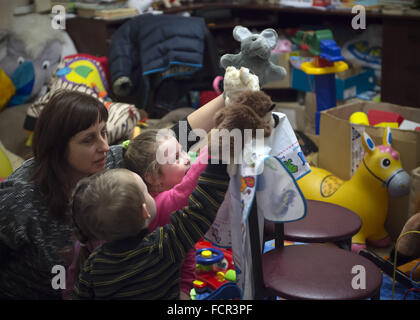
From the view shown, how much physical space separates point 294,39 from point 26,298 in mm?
2119

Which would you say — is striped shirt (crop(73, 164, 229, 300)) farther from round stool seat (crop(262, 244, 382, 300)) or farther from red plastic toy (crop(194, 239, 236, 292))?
red plastic toy (crop(194, 239, 236, 292))

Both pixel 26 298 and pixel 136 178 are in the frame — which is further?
pixel 26 298

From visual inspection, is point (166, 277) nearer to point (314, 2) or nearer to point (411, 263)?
point (411, 263)

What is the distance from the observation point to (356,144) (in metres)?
2.12

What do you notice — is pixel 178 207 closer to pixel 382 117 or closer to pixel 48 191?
pixel 48 191

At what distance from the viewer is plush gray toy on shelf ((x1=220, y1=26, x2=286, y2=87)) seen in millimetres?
1197

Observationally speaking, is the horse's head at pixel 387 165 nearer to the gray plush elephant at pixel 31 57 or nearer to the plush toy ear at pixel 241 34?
the plush toy ear at pixel 241 34

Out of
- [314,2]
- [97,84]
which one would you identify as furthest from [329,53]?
Result: [97,84]

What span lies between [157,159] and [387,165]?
1.00m

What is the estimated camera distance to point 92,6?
9.76 feet

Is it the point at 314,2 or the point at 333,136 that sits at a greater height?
the point at 314,2

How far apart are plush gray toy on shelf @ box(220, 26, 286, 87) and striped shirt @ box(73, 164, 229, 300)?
0.33m

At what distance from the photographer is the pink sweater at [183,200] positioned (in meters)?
1.17

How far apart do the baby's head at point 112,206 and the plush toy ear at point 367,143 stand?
111 cm
